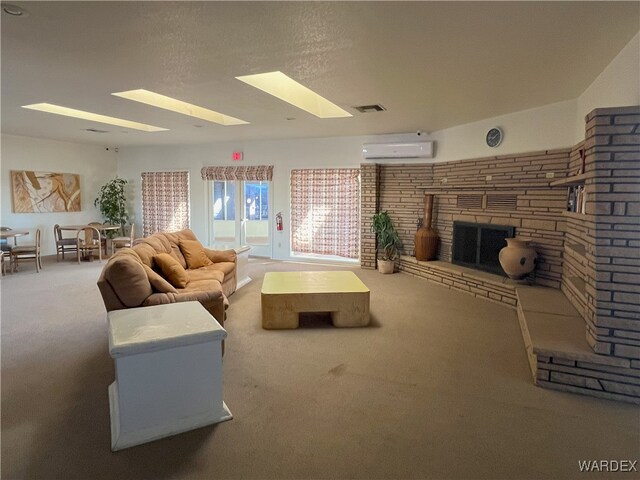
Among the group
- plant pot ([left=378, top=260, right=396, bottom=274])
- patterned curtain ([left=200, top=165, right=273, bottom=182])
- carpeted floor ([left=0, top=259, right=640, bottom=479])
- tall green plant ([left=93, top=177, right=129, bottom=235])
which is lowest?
carpeted floor ([left=0, top=259, right=640, bottom=479])

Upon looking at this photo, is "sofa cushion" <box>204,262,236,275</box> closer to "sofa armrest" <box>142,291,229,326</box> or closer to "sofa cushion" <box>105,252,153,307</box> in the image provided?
"sofa armrest" <box>142,291,229,326</box>

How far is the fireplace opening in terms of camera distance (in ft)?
16.8

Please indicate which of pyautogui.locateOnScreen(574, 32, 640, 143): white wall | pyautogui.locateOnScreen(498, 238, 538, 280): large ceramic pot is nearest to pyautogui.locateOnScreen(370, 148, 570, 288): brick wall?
pyautogui.locateOnScreen(498, 238, 538, 280): large ceramic pot

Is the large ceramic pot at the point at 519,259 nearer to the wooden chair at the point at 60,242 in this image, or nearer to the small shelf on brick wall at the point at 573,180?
the small shelf on brick wall at the point at 573,180

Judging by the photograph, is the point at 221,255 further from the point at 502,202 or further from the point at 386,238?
the point at 502,202

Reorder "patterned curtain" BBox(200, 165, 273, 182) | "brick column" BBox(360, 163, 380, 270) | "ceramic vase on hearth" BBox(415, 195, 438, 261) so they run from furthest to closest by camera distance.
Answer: "patterned curtain" BBox(200, 165, 273, 182) → "brick column" BBox(360, 163, 380, 270) → "ceramic vase on hearth" BBox(415, 195, 438, 261)

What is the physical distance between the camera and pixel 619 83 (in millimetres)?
2926

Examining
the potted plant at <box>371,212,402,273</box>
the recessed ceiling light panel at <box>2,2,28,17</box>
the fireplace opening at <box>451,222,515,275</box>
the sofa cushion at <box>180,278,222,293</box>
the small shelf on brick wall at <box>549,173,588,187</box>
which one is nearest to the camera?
the recessed ceiling light panel at <box>2,2,28,17</box>

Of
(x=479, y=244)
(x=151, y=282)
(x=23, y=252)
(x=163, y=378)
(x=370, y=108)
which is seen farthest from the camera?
(x=23, y=252)

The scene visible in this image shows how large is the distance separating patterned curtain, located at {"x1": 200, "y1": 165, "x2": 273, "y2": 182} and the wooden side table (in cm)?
555

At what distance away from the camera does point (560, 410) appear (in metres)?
2.38

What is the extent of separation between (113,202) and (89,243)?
4.64 ft

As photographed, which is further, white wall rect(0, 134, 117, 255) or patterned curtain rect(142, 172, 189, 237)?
patterned curtain rect(142, 172, 189, 237)

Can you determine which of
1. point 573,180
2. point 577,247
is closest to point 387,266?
point 577,247
